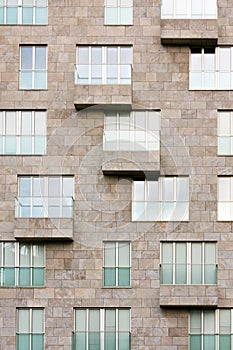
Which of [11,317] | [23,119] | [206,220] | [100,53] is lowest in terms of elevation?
[11,317]

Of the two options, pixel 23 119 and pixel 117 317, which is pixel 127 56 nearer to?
pixel 23 119

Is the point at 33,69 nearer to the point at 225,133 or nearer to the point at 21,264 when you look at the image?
the point at 21,264

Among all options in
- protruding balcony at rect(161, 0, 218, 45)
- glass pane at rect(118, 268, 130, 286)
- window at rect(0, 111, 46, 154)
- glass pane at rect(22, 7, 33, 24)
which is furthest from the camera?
glass pane at rect(22, 7, 33, 24)

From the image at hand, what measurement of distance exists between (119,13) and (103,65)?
6.60ft

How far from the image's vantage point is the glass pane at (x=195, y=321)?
36781 mm

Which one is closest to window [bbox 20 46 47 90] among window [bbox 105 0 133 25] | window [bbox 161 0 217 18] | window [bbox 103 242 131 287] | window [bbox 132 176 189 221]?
window [bbox 105 0 133 25]

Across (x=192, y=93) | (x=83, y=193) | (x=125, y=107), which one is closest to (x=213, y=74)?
(x=192, y=93)

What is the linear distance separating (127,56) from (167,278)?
807cm

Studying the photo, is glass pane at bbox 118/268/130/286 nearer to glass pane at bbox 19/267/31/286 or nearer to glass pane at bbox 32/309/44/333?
glass pane at bbox 32/309/44/333

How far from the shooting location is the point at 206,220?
122ft

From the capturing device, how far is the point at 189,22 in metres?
37.6

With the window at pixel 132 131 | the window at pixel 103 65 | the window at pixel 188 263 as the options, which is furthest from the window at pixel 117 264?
the window at pixel 103 65

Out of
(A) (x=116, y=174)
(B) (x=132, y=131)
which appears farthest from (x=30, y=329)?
(B) (x=132, y=131)

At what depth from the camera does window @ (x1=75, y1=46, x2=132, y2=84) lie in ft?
124
